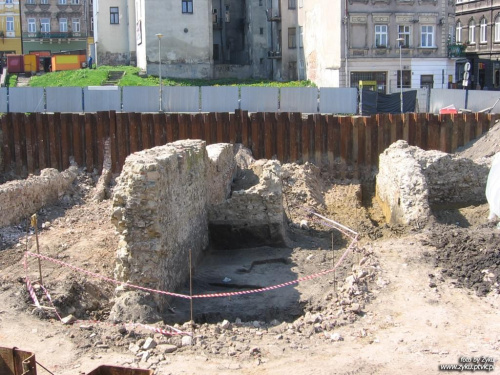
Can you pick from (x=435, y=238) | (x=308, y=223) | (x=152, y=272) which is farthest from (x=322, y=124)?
(x=152, y=272)

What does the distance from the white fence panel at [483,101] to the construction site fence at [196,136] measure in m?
5.97

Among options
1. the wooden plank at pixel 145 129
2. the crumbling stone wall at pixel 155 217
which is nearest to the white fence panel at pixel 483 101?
the wooden plank at pixel 145 129

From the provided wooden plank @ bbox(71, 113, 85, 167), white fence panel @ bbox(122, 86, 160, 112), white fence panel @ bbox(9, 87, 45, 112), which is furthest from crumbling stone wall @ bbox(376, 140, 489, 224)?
white fence panel @ bbox(9, 87, 45, 112)

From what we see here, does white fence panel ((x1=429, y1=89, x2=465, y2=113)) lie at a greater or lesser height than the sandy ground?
greater

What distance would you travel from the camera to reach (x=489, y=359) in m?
9.12

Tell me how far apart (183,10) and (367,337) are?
3221 cm

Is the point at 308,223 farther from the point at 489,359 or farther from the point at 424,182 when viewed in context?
the point at 489,359

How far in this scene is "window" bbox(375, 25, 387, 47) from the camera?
34.8 meters

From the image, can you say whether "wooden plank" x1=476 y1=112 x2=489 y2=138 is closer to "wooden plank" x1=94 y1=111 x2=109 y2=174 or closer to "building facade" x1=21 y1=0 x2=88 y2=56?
"wooden plank" x1=94 y1=111 x2=109 y2=174

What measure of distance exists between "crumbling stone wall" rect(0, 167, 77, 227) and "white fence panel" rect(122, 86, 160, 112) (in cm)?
716

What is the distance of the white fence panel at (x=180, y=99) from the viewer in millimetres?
27922

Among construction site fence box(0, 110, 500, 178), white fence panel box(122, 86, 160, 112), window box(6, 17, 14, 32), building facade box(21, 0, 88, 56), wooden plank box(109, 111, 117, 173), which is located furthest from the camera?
building facade box(21, 0, 88, 56)

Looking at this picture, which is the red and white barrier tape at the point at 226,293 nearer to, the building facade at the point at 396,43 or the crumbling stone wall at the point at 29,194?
the crumbling stone wall at the point at 29,194

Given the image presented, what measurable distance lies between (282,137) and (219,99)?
5.83 m
